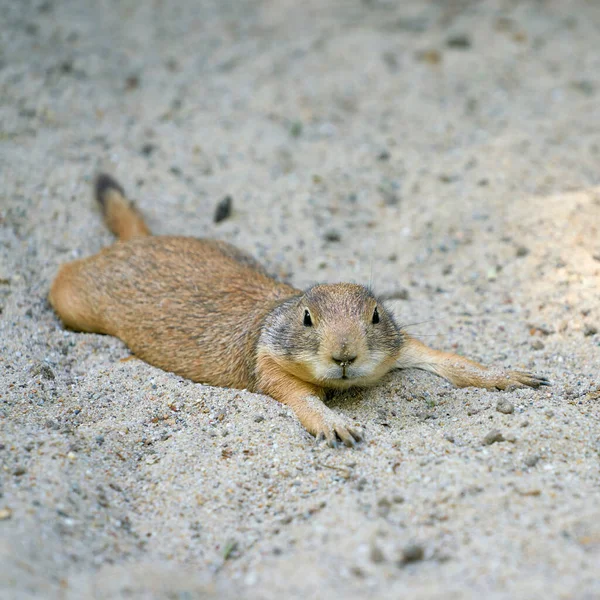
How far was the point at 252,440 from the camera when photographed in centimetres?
394

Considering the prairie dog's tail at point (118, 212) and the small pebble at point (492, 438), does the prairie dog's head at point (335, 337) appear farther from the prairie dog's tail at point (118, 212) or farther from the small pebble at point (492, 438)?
the prairie dog's tail at point (118, 212)

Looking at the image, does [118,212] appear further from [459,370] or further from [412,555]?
[412,555]

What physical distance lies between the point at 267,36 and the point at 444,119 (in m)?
2.38

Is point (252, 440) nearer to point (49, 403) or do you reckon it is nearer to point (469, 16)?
point (49, 403)

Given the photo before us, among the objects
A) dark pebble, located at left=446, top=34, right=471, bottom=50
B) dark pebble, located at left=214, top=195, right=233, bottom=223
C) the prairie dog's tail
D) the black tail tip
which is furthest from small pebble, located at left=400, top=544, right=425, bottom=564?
dark pebble, located at left=446, top=34, right=471, bottom=50

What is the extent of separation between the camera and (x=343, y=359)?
394 centimetres

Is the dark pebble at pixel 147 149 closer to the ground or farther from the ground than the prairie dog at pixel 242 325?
farther from the ground

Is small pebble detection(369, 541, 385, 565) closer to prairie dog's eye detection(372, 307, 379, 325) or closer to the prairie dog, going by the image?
the prairie dog

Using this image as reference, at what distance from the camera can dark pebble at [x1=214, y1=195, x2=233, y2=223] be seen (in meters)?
6.52

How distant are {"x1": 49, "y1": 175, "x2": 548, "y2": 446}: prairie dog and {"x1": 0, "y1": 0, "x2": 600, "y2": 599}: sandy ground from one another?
5.4 inches

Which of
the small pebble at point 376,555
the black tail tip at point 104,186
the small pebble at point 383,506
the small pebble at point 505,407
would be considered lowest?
the small pebble at point 383,506

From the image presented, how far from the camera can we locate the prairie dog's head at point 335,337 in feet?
13.1

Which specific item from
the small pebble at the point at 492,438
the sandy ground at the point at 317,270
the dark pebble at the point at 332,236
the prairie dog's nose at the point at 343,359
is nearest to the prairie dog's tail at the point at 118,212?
the sandy ground at the point at 317,270

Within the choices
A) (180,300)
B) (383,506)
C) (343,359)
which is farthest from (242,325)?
(383,506)
